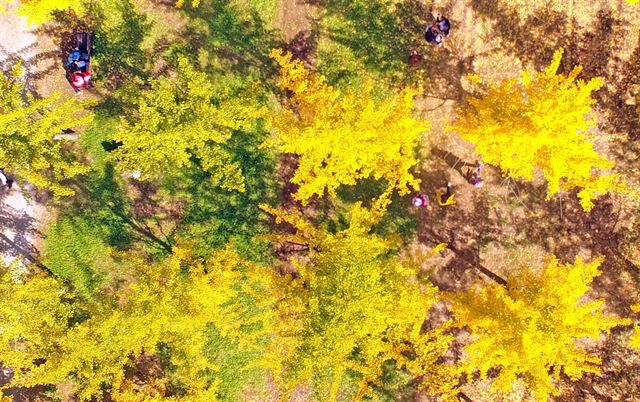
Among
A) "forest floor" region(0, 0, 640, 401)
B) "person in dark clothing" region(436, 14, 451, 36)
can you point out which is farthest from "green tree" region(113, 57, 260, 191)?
"person in dark clothing" region(436, 14, 451, 36)

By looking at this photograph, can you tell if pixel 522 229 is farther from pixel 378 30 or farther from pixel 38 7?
pixel 38 7

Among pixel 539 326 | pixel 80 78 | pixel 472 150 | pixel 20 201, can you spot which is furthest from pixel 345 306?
pixel 20 201

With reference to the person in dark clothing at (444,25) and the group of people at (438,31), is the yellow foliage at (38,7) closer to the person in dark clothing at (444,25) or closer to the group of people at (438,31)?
the group of people at (438,31)

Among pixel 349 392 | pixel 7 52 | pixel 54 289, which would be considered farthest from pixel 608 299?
pixel 7 52

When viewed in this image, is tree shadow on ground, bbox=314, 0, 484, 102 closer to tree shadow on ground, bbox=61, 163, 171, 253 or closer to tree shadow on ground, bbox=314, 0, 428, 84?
tree shadow on ground, bbox=314, 0, 428, 84

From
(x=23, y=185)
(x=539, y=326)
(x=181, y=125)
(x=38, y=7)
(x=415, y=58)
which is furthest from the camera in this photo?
(x=23, y=185)
